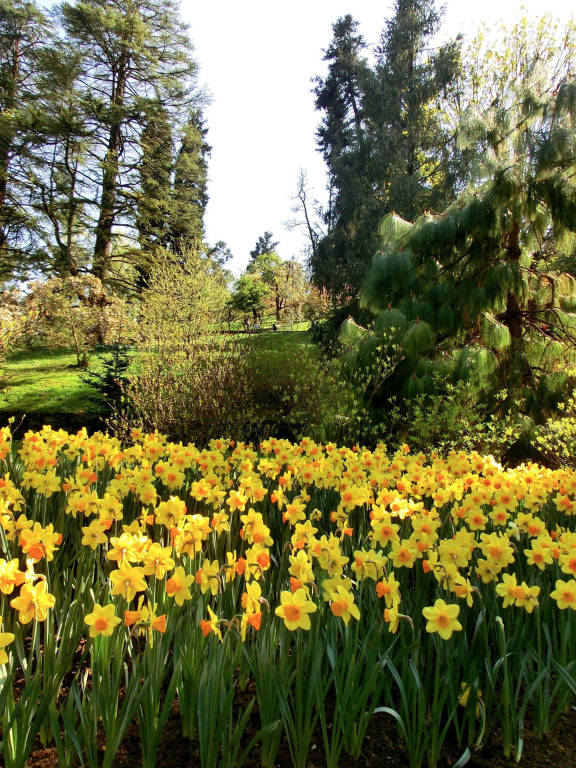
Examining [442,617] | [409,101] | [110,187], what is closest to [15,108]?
[110,187]

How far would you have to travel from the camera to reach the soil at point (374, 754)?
0.99 metres

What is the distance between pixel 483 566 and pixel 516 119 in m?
5.30

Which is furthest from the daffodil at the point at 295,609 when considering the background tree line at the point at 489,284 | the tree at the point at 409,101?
the tree at the point at 409,101

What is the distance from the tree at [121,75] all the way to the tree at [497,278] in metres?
11.7

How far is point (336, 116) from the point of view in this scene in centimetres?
1858

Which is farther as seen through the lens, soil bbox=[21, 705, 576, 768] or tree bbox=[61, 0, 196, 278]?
tree bbox=[61, 0, 196, 278]

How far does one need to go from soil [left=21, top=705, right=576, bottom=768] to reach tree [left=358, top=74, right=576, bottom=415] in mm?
3447

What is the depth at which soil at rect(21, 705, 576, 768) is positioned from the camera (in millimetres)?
989

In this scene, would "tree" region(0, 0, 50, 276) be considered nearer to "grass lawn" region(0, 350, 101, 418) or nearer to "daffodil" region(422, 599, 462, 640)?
"grass lawn" region(0, 350, 101, 418)

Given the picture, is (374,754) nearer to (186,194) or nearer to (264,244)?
(186,194)

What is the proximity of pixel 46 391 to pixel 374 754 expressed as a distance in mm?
8668

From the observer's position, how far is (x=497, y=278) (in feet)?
15.4

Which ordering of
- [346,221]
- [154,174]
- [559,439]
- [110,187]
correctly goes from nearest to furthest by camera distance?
[559,439] < [346,221] < [110,187] < [154,174]

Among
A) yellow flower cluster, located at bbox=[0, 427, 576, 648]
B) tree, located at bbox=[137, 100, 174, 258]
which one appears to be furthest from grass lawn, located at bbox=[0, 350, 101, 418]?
tree, located at bbox=[137, 100, 174, 258]
